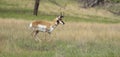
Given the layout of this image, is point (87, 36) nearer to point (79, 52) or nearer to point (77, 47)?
point (77, 47)

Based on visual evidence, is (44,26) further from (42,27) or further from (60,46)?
(60,46)

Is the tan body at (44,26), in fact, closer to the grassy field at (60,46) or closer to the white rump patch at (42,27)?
the white rump patch at (42,27)

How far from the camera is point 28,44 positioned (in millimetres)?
15289

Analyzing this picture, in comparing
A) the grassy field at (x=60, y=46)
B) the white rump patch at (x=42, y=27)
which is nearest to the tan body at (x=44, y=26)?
the white rump patch at (x=42, y=27)

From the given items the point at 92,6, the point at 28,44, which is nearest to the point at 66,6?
the point at 92,6

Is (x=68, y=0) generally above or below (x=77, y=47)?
below

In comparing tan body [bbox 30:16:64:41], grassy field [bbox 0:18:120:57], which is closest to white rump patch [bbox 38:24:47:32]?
tan body [bbox 30:16:64:41]

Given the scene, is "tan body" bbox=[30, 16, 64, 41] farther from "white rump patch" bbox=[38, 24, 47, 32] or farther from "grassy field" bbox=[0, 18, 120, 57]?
"grassy field" bbox=[0, 18, 120, 57]

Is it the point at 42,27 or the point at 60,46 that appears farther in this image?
the point at 42,27

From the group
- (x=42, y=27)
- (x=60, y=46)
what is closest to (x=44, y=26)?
(x=42, y=27)

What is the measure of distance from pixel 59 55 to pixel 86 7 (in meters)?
52.7

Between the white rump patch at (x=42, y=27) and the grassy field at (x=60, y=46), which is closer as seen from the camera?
the grassy field at (x=60, y=46)

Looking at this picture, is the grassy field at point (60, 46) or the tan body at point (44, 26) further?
the tan body at point (44, 26)

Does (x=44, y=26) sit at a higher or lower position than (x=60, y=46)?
higher
